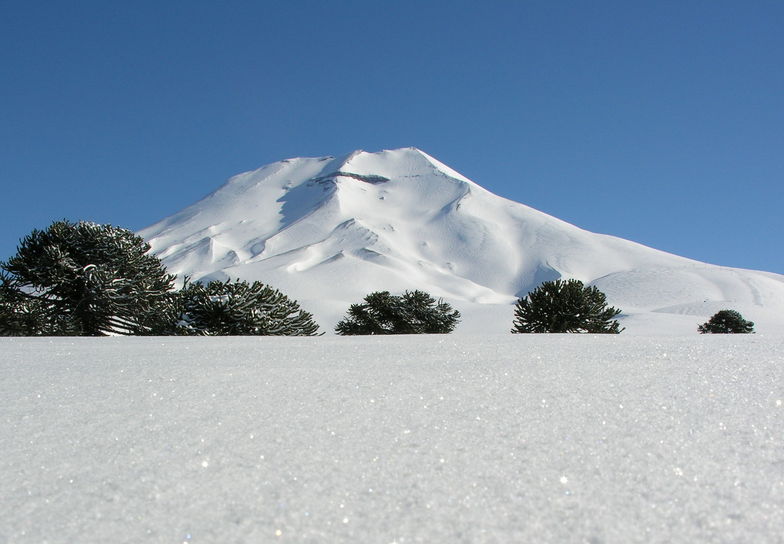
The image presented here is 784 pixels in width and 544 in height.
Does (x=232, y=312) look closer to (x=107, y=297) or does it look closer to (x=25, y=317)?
(x=107, y=297)

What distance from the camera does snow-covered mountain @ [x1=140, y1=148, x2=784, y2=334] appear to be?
83.9m

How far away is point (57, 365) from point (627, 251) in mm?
135353

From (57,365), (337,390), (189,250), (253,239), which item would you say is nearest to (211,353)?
(57,365)

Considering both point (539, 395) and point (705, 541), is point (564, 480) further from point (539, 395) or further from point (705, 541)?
point (539, 395)

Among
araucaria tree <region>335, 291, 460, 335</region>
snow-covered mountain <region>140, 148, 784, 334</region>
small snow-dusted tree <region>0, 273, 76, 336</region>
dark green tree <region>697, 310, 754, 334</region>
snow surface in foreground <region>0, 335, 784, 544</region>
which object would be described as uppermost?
snow-covered mountain <region>140, 148, 784, 334</region>

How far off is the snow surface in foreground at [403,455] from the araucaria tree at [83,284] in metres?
9.02

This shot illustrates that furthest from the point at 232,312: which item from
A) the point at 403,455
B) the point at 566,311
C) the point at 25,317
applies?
the point at 403,455

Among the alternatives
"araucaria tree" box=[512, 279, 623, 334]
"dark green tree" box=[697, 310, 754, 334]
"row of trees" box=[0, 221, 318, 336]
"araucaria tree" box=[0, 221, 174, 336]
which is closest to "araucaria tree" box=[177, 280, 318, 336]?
"row of trees" box=[0, 221, 318, 336]

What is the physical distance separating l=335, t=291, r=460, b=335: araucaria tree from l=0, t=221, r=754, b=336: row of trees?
297 centimetres

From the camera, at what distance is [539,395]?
7.00 feet

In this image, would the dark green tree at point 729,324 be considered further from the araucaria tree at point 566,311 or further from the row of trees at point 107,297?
the row of trees at point 107,297

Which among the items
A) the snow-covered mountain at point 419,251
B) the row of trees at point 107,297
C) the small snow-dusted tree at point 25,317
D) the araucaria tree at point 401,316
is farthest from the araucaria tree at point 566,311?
the snow-covered mountain at point 419,251

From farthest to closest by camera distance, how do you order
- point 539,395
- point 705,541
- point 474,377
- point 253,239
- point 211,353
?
point 253,239
point 211,353
point 474,377
point 539,395
point 705,541

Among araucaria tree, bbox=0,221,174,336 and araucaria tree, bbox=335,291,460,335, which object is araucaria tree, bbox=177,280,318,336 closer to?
araucaria tree, bbox=0,221,174,336
